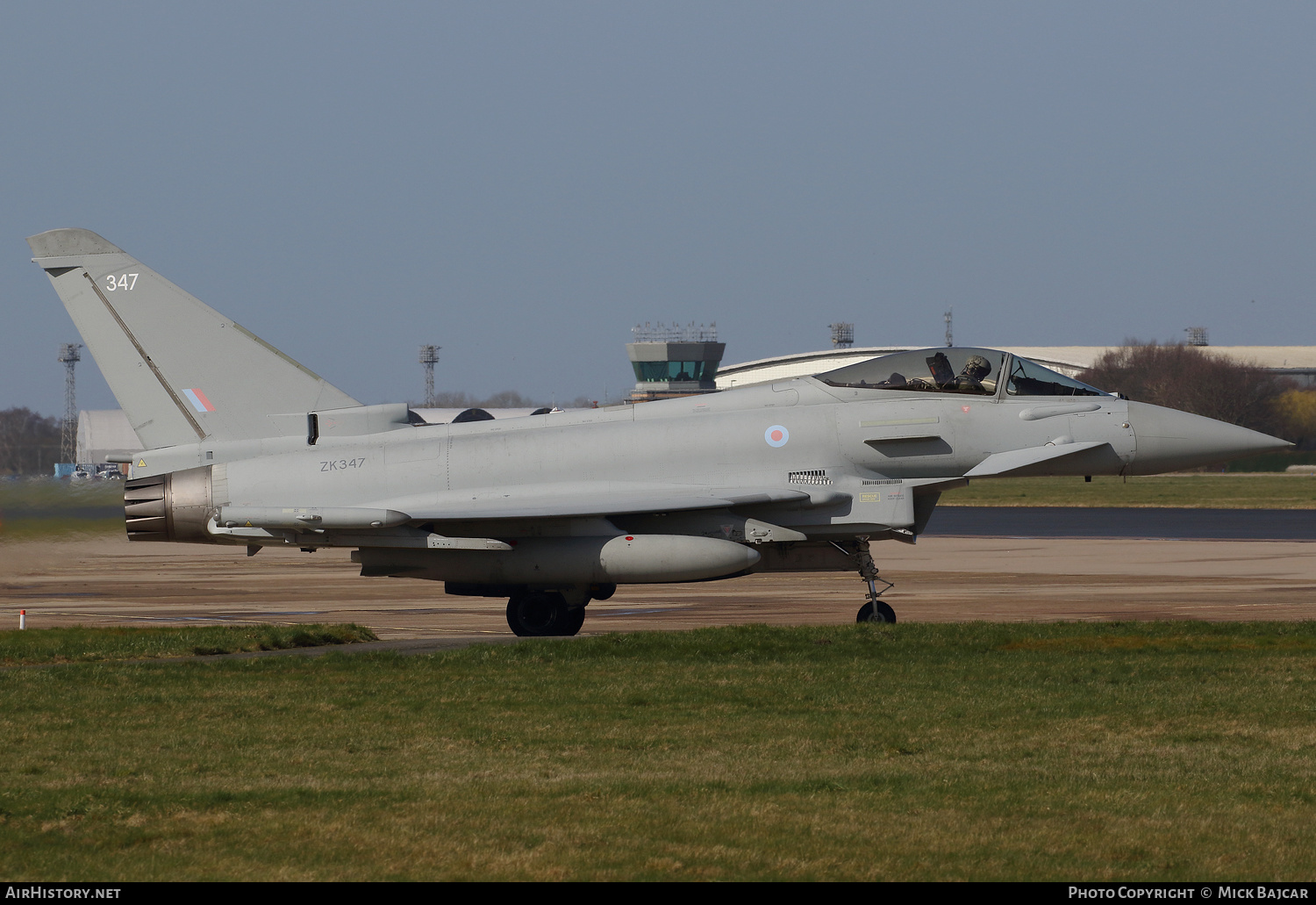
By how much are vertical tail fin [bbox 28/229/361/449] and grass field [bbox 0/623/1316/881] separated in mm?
5424

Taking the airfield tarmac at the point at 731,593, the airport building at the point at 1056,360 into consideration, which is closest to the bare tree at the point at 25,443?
the airfield tarmac at the point at 731,593

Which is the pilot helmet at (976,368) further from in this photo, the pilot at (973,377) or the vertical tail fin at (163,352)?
the vertical tail fin at (163,352)

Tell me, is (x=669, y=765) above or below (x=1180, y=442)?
below

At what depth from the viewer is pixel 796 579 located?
26.0m

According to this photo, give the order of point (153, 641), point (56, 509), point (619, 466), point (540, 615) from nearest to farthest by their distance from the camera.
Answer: point (153, 641) < point (619, 466) < point (540, 615) < point (56, 509)

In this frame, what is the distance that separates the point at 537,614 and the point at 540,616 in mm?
47

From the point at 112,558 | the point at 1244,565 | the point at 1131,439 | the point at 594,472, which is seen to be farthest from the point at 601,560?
the point at 112,558

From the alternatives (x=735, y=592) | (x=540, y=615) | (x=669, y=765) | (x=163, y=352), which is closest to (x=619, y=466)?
(x=540, y=615)

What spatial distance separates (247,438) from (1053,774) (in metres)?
12.5

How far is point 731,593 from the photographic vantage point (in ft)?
76.2

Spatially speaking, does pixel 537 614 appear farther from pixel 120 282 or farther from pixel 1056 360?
pixel 1056 360

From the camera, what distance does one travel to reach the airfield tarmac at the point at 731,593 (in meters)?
19.0

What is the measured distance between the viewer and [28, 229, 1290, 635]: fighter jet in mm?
16297

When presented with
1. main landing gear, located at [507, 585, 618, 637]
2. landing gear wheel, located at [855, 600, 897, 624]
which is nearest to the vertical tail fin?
main landing gear, located at [507, 585, 618, 637]
